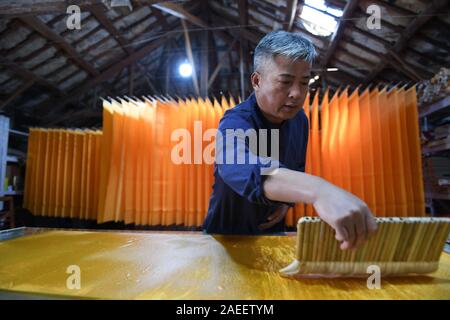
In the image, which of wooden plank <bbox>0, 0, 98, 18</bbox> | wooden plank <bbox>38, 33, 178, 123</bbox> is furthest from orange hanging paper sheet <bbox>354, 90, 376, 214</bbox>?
wooden plank <bbox>38, 33, 178, 123</bbox>

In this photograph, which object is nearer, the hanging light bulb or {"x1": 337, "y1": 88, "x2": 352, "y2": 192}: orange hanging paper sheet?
{"x1": 337, "y1": 88, "x2": 352, "y2": 192}: orange hanging paper sheet

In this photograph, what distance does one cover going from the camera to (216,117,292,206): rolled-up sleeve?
716mm

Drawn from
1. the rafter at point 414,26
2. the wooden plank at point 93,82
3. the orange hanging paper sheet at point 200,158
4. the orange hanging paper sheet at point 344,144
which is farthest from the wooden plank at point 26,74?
the rafter at point 414,26

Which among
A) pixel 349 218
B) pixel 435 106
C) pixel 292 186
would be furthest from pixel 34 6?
pixel 435 106

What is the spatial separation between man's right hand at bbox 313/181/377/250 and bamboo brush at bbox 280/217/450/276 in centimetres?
9

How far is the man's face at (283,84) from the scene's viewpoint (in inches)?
35.5

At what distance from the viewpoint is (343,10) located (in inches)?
142

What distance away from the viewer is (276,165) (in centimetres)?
74

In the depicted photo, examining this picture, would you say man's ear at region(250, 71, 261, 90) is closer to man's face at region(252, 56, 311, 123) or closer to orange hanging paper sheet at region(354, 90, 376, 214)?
man's face at region(252, 56, 311, 123)

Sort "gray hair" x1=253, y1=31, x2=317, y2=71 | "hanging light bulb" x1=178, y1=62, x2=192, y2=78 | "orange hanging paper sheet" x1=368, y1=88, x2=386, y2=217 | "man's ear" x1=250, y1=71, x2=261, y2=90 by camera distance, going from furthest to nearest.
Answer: "hanging light bulb" x1=178, y1=62, x2=192, y2=78, "orange hanging paper sheet" x1=368, y1=88, x2=386, y2=217, "man's ear" x1=250, y1=71, x2=261, y2=90, "gray hair" x1=253, y1=31, x2=317, y2=71

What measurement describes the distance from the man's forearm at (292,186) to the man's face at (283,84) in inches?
15.2

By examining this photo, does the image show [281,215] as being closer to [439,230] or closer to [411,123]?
[439,230]

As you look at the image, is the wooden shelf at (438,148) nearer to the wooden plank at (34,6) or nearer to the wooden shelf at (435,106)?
the wooden shelf at (435,106)
